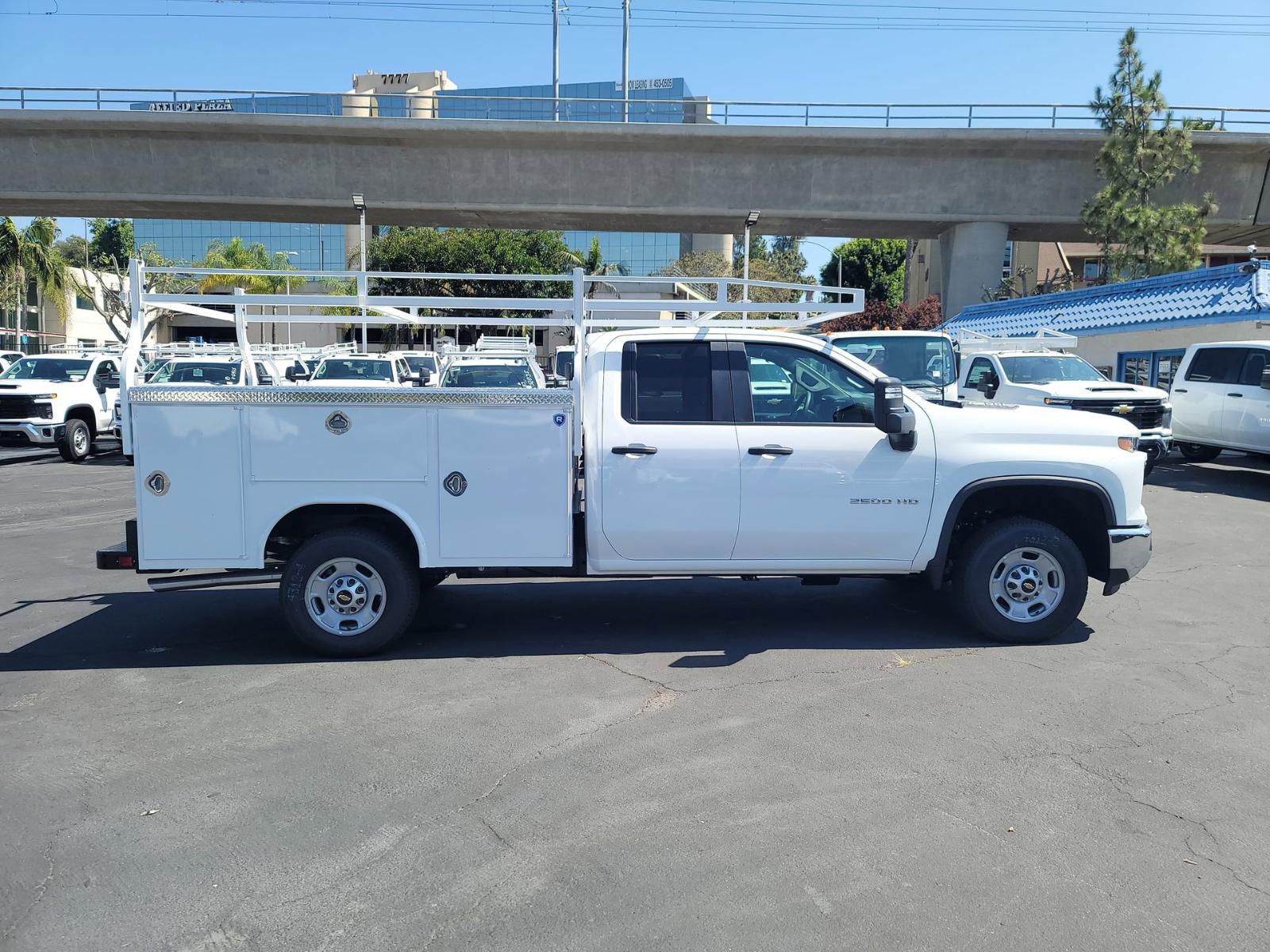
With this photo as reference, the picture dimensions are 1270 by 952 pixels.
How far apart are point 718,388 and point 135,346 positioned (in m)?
3.60

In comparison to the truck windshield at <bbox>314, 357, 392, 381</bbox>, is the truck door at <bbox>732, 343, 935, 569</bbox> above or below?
below

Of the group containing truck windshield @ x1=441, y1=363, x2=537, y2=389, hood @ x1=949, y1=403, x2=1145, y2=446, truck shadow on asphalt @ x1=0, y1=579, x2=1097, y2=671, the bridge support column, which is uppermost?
the bridge support column

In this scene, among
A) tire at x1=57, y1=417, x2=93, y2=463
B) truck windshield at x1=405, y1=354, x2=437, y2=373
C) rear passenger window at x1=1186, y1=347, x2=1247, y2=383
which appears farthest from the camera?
truck windshield at x1=405, y1=354, x2=437, y2=373

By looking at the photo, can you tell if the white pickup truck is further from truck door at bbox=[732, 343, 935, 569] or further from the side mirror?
the side mirror

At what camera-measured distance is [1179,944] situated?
335 cm

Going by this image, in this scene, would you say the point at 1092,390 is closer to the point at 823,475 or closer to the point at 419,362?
the point at 823,475

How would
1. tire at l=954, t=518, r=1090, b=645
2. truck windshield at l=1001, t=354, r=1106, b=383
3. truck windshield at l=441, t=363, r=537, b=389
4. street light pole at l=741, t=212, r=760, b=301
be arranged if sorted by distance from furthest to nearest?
truck windshield at l=1001, t=354, r=1106, b=383 → truck windshield at l=441, t=363, r=537, b=389 → street light pole at l=741, t=212, r=760, b=301 → tire at l=954, t=518, r=1090, b=645

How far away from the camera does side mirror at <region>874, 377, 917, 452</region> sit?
6227mm

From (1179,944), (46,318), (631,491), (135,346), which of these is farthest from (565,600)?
(46,318)

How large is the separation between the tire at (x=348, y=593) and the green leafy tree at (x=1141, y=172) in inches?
1055

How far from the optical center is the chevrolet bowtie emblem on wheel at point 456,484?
6219 millimetres

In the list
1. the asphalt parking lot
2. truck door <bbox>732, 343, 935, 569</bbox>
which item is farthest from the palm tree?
truck door <bbox>732, 343, 935, 569</bbox>

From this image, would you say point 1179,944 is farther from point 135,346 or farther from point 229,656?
point 135,346

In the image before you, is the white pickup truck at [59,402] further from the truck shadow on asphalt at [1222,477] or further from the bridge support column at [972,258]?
the bridge support column at [972,258]
